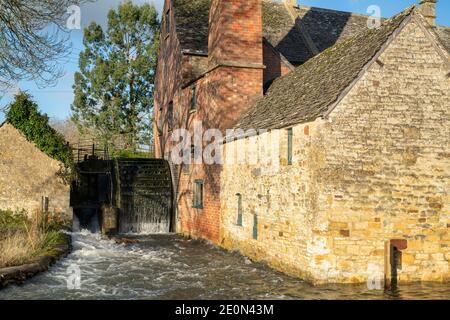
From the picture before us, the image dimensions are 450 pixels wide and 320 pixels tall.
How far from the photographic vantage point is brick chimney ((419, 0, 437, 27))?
22391 millimetres

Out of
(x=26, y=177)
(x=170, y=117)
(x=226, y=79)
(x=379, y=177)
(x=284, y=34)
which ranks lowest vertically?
(x=26, y=177)

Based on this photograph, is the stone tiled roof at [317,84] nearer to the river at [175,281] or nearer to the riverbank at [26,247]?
the river at [175,281]

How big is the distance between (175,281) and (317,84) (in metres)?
6.29

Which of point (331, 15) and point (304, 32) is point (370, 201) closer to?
point (304, 32)

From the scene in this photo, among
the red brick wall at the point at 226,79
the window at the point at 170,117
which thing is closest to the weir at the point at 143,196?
the window at the point at 170,117

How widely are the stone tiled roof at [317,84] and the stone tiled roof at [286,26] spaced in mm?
5688

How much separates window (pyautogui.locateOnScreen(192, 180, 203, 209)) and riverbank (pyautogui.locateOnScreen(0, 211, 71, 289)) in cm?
490

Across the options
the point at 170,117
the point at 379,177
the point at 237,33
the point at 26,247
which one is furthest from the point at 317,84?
the point at 170,117

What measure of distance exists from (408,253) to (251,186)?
190 inches

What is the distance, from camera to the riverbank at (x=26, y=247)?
10.5 m

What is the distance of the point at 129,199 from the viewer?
783 inches

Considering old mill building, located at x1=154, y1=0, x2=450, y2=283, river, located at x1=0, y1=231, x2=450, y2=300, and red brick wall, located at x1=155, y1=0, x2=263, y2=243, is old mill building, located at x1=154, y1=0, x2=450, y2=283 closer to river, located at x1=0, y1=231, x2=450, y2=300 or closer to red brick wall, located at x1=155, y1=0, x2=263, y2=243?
river, located at x1=0, y1=231, x2=450, y2=300

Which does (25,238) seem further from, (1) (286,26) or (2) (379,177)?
(1) (286,26)
